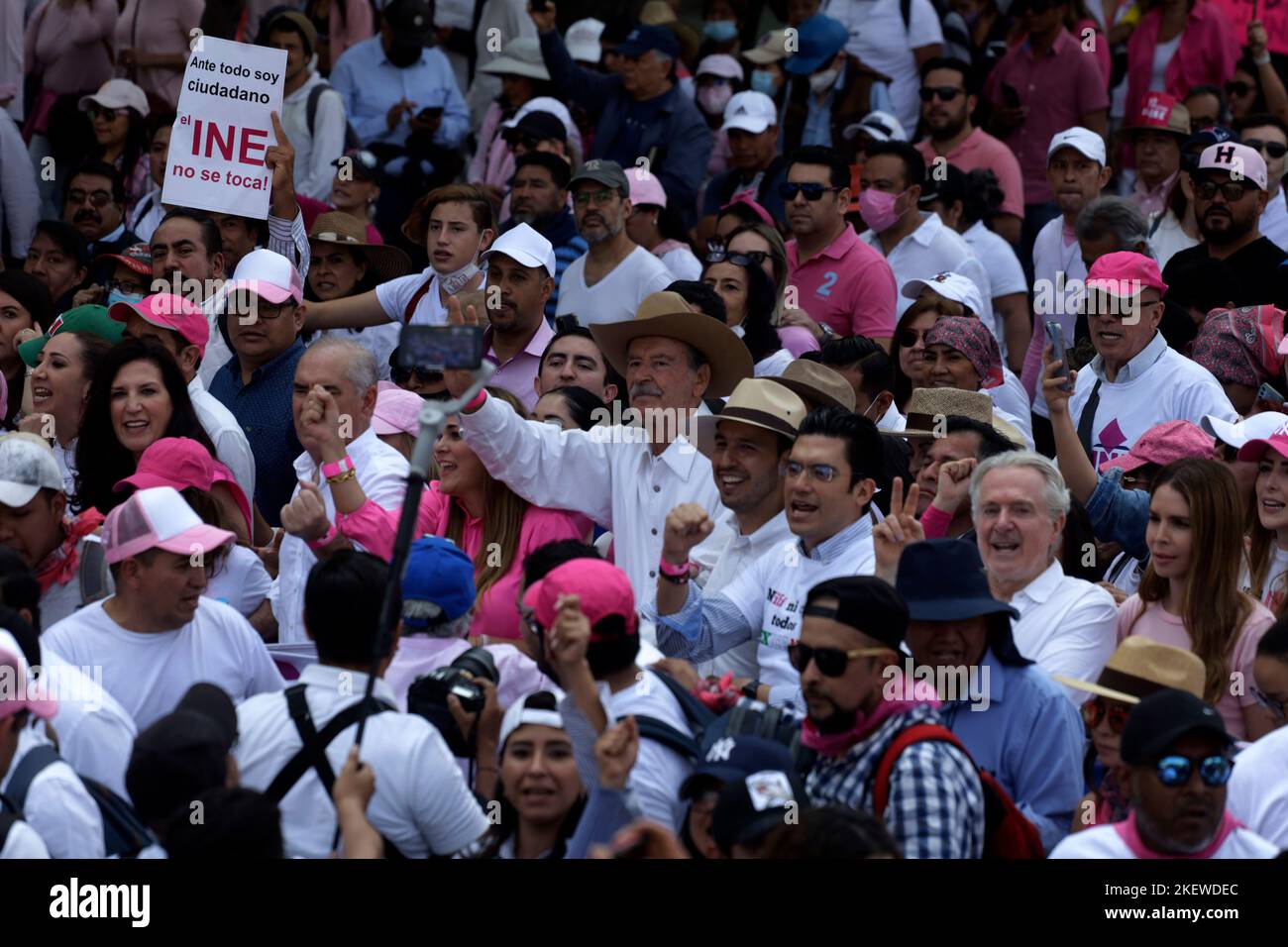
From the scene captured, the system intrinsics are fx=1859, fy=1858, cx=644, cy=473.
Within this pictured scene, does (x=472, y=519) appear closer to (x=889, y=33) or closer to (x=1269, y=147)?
(x=1269, y=147)

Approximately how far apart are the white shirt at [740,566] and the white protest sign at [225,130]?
10.7 feet

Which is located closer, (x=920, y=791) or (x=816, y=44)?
(x=920, y=791)

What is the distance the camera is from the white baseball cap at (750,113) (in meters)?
11.3

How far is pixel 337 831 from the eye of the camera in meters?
4.40

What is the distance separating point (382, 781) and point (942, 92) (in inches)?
316

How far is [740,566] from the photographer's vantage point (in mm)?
6445

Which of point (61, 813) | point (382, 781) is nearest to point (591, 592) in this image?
point (382, 781)

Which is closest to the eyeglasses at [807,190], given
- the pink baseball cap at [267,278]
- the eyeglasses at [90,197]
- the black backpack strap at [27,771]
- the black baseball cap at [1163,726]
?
the pink baseball cap at [267,278]

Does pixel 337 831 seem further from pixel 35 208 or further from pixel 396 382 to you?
pixel 35 208

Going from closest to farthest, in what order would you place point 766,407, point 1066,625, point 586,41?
1. point 1066,625
2. point 766,407
3. point 586,41

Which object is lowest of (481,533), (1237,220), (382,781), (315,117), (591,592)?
(382,781)

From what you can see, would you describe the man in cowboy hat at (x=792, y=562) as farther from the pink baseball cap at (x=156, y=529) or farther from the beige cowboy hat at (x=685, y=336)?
the pink baseball cap at (x=156, y=529)

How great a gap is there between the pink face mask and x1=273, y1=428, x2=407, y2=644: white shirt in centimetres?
388
